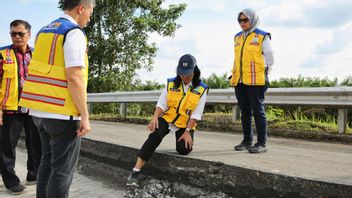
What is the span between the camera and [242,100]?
522cm

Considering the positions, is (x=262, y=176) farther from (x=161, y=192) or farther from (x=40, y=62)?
(x=40, y=62)

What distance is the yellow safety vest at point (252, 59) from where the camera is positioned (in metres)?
4.95

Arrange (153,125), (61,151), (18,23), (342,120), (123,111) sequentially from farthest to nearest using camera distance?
(123,111), (342,120), (153,125), (18,23), (61,151)

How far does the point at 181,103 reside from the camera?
15.6 feet

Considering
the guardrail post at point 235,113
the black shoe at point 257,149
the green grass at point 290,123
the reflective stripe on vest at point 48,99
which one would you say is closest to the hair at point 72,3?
the reflective stripe on vest at point 48,99

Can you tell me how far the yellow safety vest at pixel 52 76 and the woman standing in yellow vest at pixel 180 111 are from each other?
188 cm

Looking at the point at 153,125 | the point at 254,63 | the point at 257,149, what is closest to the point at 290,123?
the point at 257,149

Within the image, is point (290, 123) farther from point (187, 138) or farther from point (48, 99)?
point (48, 99)

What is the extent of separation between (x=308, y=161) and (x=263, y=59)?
1310 mm

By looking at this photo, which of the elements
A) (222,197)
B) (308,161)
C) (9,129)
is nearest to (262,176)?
(222,197)

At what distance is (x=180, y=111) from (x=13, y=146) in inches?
77.8

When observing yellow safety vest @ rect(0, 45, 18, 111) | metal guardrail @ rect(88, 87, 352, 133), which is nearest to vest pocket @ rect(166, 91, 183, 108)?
yellow safety vest @ rect(0, 45, 18, 111)

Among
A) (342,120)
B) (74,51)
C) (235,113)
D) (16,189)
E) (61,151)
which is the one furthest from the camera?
(235,113)

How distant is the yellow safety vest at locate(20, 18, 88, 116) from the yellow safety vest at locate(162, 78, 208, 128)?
6.60ft
